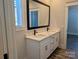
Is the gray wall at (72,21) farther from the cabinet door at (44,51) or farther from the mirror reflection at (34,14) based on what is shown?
the cabinet door at (44,51)

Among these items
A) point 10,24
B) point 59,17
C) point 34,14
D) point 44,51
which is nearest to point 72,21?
point 59,17

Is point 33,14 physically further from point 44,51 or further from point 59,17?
point 59,17

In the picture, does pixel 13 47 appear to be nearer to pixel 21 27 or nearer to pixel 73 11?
pixel 21 27

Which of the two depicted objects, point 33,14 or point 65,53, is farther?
point 65,53

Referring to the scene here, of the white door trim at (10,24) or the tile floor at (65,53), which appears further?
the tile floor at (65,53)

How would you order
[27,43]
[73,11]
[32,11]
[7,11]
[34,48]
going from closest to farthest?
[7,11]
[34,48]
[27,43]
[32,11]
[73,11]

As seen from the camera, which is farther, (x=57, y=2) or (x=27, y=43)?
(x=57, y=2)

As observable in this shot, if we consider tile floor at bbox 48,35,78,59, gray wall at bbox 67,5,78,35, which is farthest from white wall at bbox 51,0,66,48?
gray wall at bbox 67,5,78,35

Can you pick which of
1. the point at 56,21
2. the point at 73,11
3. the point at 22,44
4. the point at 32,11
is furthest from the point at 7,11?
the point at 73,11

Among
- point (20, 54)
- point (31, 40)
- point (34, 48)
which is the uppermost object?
point (31, 40)

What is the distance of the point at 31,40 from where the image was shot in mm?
2627

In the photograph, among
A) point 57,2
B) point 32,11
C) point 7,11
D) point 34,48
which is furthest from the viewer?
point 57,2

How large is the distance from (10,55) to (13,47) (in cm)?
8

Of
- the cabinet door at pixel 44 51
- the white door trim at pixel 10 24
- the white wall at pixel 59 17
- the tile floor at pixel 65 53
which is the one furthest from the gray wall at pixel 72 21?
the white door trim at pixel 10 24
